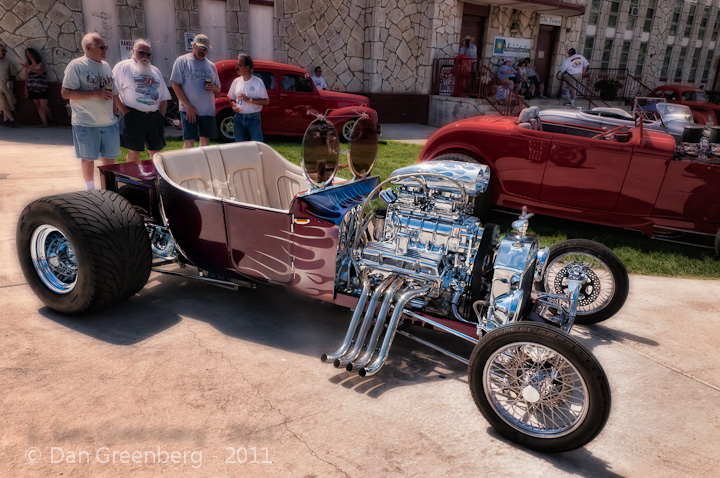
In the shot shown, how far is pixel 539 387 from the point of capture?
2.67 metres

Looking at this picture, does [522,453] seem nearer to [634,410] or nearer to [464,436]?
[464,436]

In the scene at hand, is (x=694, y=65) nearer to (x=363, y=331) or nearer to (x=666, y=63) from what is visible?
(x=666, y=63)

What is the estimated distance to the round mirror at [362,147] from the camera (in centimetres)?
371

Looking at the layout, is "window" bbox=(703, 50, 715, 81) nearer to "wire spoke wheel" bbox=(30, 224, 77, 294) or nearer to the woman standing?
the woman standing

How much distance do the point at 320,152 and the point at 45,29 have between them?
37.6ft

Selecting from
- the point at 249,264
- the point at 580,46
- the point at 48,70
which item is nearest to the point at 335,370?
the point at 249,264

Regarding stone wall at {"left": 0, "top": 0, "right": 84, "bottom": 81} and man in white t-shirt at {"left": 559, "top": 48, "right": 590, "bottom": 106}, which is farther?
man in white t-shirt at {"left": 559, "top": 48, "right": 590, "bottom": 106}

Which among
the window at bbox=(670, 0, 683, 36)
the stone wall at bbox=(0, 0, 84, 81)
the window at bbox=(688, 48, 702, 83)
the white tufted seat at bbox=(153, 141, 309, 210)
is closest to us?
the white tufted seat at bbox=(153, 141, 309, 210)

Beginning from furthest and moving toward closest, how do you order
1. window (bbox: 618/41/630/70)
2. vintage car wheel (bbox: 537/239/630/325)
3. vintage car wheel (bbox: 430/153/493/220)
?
1. window (bbox: 618/41/630/70)
2. vintage car wheel (bbox: 430/153/493/220)
3. vintage car wheel (bbox: 537/239/630/325)

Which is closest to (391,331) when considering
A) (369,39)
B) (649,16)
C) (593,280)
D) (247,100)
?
(593,280)

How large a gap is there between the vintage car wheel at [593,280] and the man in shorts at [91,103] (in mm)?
4678

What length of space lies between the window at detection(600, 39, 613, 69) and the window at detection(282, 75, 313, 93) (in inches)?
588

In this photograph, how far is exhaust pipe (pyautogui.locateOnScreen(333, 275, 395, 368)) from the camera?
10.4 feet

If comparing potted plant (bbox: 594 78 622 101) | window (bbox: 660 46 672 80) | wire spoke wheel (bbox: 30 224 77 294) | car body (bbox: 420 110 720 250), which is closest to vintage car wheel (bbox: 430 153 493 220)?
car body (bbox: 420 110 720 250)
